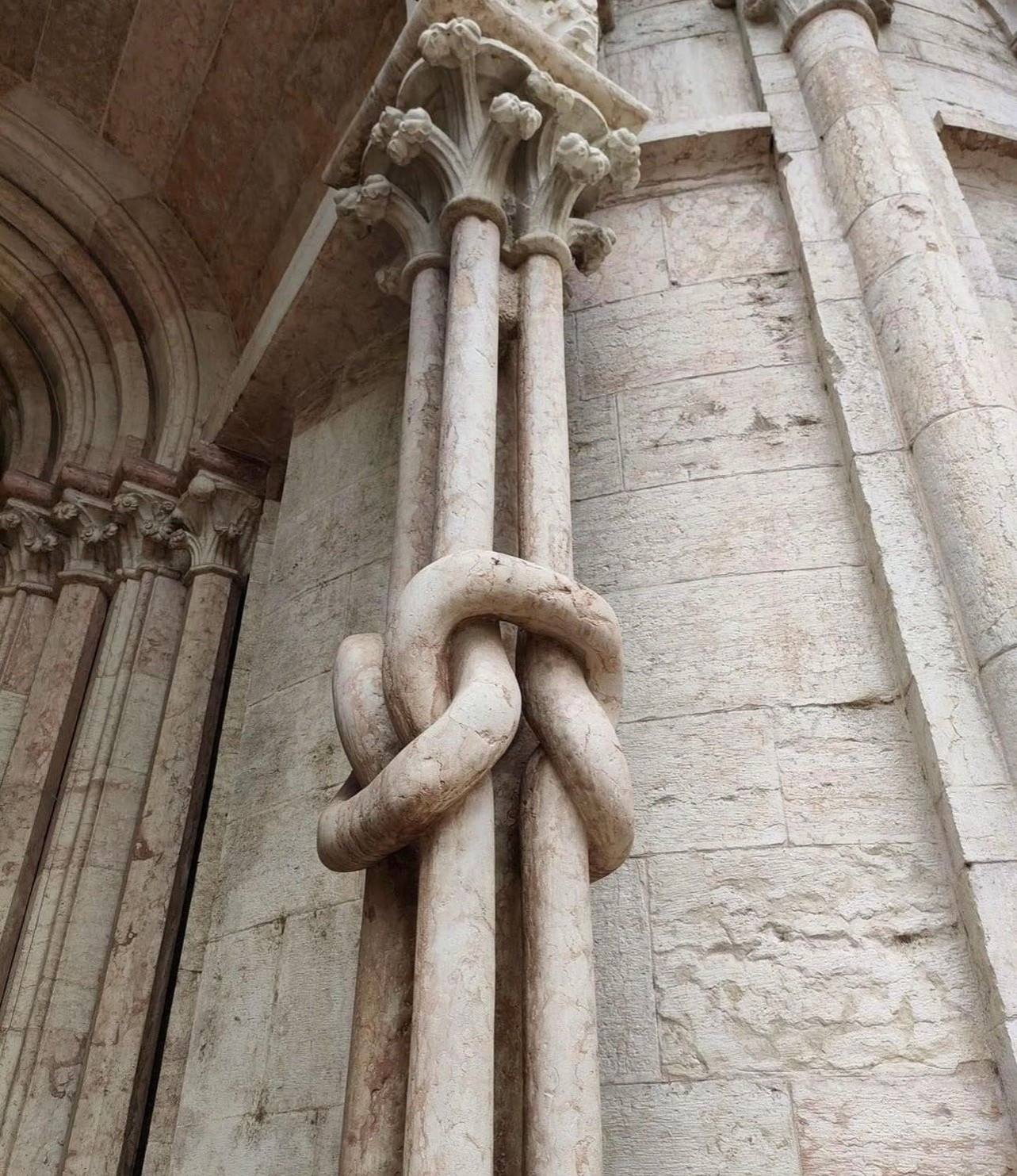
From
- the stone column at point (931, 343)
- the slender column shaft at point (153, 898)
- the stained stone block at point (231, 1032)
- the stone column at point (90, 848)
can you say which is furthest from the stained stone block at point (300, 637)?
the stone column at point (931, 343)

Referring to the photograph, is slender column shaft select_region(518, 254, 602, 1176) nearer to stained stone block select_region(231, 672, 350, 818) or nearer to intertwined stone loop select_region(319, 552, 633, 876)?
intertwined stone loop select_region(319, 552, 633, 876)

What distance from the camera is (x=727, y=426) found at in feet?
8.45

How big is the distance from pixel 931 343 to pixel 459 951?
5.90ft

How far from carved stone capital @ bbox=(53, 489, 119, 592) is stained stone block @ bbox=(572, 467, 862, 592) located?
2.46m

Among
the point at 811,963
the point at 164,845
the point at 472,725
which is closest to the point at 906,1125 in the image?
the point at 811,963

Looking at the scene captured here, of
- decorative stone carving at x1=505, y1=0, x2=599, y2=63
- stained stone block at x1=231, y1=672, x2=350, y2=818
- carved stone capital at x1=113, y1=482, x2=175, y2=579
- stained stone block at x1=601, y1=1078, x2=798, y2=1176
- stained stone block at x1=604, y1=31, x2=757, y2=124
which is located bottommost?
stained stone block at x1=601, y1=1078, x2=798, y2=1176

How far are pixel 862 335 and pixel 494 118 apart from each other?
1036 millimetres

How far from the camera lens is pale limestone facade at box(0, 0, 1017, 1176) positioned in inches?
63.4

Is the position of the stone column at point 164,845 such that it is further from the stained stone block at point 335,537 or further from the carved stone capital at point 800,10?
the carved stone capital at point 800,10

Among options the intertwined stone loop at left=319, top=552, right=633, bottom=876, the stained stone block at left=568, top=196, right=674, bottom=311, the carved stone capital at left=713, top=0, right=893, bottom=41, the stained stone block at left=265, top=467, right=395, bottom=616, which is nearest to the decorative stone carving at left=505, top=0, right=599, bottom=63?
the stained stone block at left=568, top=196, right=674, bottom=311

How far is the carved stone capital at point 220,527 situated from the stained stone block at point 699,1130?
8.50 feet

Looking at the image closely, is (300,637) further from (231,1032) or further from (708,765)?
(708,765)

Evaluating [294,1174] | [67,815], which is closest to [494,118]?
[294,1174]

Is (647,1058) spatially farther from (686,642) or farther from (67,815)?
(67,815)
